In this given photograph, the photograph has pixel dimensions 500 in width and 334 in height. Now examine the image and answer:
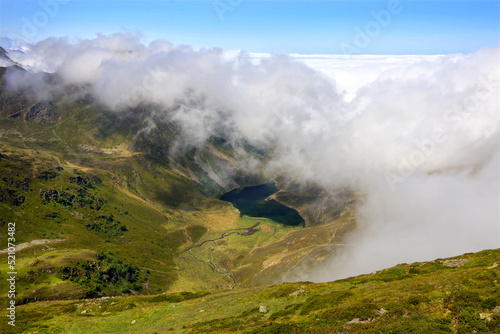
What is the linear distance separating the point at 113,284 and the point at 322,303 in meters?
162

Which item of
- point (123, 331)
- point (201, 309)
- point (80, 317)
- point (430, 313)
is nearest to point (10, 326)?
point (80, 317)

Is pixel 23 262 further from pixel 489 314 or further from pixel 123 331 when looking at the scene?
pixel 489 314

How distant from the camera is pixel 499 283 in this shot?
1848 inches

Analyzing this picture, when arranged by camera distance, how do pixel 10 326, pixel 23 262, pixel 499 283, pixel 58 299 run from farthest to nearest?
pixel 23 262 → pixel 58 299 → pixel 10 326 → pixel 499 283

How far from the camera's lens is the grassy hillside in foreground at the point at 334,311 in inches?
1545

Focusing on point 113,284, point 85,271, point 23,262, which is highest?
point 23,262

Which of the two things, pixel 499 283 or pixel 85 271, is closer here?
pixel 499 283

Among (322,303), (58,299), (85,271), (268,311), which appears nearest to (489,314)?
(322,303)

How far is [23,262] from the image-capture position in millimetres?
164500

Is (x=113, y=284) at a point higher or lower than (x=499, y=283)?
lower

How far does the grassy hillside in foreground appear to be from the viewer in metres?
39.2

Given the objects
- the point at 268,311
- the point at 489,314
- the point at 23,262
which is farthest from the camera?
the point at 23,262

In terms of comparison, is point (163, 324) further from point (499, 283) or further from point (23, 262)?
point (23, 262)

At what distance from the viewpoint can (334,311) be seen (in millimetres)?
49219
